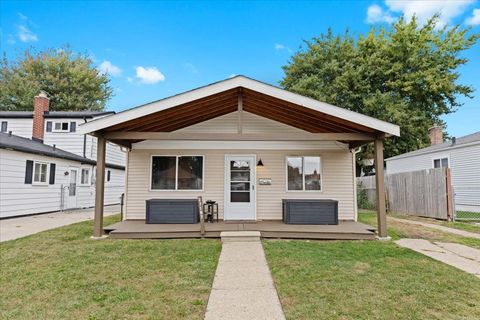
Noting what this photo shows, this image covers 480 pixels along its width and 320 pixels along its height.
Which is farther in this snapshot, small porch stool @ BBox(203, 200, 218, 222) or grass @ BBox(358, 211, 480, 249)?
small porch stool @ BBox(203, 200, 218, 222)

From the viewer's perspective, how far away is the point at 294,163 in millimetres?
8227

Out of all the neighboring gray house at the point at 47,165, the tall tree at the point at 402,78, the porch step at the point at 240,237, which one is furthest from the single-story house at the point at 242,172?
the tall tree at the point at 402,78

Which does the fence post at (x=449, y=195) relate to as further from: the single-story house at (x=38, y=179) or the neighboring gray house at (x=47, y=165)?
the single-story house at (x=38, y=179)

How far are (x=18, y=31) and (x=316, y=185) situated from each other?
2991 cm

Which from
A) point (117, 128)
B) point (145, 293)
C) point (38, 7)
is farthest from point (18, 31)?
point (145, 293)

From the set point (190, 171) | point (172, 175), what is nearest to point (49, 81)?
point (172, 175)

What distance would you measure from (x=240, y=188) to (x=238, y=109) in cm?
274

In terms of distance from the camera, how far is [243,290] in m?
3.48

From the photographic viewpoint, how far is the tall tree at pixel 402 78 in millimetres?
16766

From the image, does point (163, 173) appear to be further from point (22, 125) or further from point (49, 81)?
point (49, 81)

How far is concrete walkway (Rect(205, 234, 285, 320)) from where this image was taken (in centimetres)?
287

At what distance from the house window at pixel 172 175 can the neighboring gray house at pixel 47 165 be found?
7.30 feet

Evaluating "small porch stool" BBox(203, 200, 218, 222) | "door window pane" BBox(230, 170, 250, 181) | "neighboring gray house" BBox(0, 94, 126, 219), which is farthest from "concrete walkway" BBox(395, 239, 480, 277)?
"neighboring gray house" BBox(0, 94, 126, 219)

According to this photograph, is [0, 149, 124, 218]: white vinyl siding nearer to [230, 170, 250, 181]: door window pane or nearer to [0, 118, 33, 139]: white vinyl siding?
[0, 118, 33, 139]: white vinyl siding
